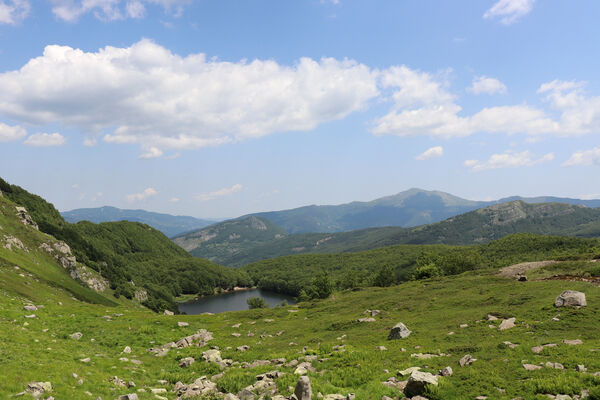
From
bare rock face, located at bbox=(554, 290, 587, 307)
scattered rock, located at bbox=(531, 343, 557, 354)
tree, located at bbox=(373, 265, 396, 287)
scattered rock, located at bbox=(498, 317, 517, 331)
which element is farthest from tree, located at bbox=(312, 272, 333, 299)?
scattered rock, located at bbox=(531, 343, 557, 354)

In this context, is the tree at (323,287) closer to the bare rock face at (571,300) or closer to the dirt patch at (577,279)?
the dirt patch at (577,279)

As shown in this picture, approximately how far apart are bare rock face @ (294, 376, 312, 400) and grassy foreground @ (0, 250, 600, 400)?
153 cm

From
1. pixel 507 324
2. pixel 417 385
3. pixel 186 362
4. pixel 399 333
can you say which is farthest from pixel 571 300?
pixel 186 362

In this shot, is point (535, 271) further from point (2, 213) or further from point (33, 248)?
point (2, 213)

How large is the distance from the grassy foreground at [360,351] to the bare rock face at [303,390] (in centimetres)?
153

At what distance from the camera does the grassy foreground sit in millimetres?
16828

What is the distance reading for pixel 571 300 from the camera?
3120 centimetres

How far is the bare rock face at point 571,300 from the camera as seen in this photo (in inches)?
1199

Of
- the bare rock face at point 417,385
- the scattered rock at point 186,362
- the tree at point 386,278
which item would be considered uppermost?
the bare rock face at point 417,385

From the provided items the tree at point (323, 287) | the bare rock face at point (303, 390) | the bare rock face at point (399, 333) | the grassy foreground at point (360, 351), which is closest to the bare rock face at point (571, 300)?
the grassy foreground at point (360, 351)

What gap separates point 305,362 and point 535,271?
2493 inches

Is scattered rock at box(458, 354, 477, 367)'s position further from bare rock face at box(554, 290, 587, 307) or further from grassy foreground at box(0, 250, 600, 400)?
bare rock face at box(554, 290, 587, 307)

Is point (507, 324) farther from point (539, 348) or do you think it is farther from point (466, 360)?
point (466, 360)

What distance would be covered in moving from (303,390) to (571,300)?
32568 mm
